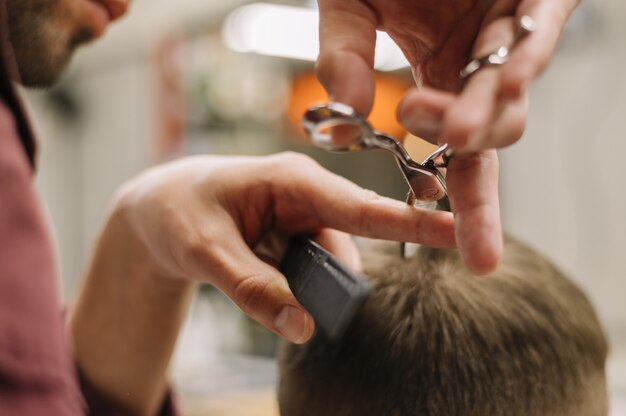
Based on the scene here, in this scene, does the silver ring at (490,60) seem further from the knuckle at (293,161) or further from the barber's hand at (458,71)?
the knuckle at (293,161)

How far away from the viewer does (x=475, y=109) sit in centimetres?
46

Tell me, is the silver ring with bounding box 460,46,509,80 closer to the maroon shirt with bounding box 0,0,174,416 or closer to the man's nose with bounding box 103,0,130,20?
the maroon shirt with bounding box 0,0,174,416

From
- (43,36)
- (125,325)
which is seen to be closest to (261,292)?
(125,325)

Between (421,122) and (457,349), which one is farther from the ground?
(421,122)

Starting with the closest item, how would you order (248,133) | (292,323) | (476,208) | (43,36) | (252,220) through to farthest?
(476,208) < (292,323) < (252,220) < (43,36) < (248,133)

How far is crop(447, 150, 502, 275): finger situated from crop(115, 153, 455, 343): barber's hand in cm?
9

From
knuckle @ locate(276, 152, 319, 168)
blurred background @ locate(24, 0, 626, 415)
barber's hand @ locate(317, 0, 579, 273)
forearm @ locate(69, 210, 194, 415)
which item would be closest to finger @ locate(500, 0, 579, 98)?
barber's hand @ locate(317, 0, 579, 273)

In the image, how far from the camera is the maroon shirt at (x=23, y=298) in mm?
643

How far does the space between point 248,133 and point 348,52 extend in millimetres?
4042

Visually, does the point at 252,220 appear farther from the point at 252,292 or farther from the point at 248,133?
the point at 248,133

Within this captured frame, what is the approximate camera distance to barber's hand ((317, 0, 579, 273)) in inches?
18.7

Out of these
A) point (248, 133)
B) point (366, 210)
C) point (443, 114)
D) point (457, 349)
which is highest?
point (443, 114)

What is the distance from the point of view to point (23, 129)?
2.45 feet

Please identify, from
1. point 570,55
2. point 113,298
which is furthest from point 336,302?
point 570,55
